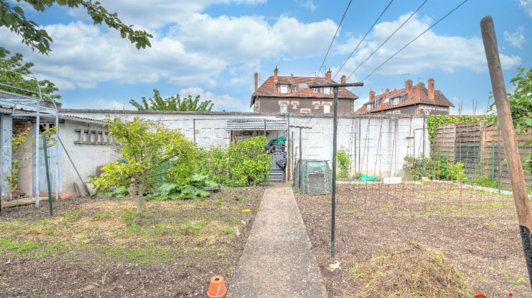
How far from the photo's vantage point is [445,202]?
26.3ft

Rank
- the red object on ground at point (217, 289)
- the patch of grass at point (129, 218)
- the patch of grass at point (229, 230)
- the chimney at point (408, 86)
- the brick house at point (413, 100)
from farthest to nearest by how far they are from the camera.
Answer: the chimney at point (408, 86) → the brick house at point (413, 100) → the patch of grass at point (129, 218) → the patch of grass at point (229, 230) → the red object on ground at point (217, 289)

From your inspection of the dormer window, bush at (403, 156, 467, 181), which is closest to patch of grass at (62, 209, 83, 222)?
bush at (403, 156, 467, 181)

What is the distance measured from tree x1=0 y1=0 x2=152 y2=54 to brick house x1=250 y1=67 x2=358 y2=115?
30.4 meters

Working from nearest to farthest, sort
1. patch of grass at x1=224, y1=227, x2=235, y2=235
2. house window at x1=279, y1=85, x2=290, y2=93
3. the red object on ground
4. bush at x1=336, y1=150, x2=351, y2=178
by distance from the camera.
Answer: the red object on ground → patch of grass at x1=224, y1=227, x2=235, y2=235 → bush at x1=336, y1=150, x2=351, y2=178 → house window at x1=279, y1=85, x2=290, y2=93

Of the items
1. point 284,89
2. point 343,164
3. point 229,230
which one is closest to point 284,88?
point 284,89

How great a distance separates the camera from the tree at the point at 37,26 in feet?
5.95

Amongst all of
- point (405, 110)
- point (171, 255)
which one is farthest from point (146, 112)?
point (405, 110)

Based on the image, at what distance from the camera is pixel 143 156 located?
5.84 meters

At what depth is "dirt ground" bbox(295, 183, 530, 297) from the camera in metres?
3.45

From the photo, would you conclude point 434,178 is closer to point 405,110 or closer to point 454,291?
point 454,291

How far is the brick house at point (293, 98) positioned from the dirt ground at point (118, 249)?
26620 mm

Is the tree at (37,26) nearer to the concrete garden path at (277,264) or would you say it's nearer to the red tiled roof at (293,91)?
the concrete garden path at (277,264)

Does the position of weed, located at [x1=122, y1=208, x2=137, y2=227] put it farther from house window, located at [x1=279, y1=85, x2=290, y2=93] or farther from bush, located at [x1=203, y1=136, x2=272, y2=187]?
house window, located at [x1=279, y1=85, x2=290, y2=93]

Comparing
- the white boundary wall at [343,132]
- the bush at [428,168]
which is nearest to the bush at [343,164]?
the white boundary wall at [343,132]
